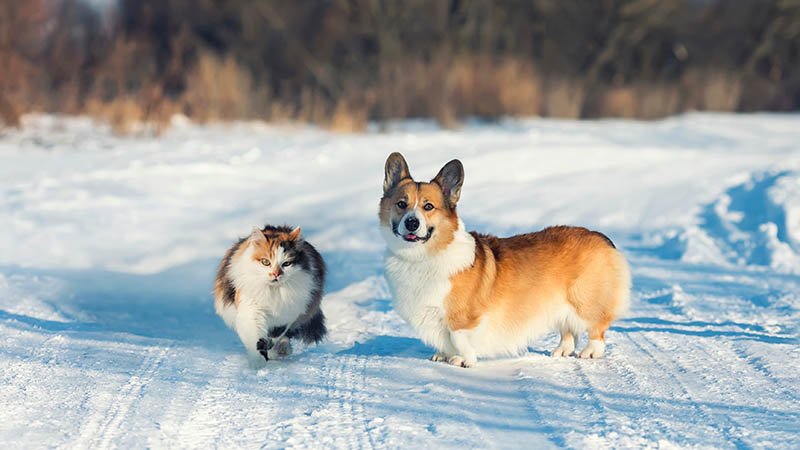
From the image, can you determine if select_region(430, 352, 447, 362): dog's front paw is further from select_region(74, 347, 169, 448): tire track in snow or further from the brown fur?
select_region(74, 347, 169, 448): tire track in snow

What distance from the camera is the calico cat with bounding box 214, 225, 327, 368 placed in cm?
525

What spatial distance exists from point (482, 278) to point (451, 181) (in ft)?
2.00

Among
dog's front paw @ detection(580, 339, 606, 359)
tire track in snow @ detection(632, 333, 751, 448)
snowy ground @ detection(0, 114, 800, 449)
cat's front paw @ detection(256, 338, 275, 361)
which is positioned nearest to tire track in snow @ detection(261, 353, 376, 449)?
snowy ground @ detection(0, 114, 800, 449)

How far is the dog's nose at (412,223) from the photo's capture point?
16.0ft

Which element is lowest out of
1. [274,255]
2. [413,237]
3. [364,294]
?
[364,294]

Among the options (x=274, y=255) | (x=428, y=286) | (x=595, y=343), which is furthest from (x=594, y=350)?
(x=274, y=255)

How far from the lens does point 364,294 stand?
24.3ft

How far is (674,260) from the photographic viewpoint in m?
8.51

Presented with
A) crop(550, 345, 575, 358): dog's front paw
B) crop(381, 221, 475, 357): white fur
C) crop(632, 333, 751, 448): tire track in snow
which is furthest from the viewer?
crop(550, 345, 575, 358): dog's front paw

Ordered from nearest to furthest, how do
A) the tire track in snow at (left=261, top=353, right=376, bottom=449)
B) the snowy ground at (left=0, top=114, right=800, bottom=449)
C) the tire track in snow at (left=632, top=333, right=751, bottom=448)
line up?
the tire track in snow at (left=261, top=353, right=376, bottom=449) < the tire track in snow at (left=632, top=333, right=751, bottom=448) < the snowy ground at (left=0, top=114, right=800, bottom=449)

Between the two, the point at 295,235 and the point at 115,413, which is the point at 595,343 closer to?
the point at 295,235

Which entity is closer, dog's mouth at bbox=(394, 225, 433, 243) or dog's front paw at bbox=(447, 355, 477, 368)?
dog's mouth at bbox=(394, 225, 433, 243)

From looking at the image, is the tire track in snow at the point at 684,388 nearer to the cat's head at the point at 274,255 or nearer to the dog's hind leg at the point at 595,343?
the dog's hind leg at the point at 595,343

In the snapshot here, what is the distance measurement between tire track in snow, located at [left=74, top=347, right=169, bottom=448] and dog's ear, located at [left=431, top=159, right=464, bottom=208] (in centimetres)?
200
